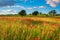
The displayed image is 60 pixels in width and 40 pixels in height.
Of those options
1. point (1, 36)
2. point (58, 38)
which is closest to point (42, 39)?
point (58, 38)

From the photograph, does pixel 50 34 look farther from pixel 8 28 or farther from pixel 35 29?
pixel 8 28

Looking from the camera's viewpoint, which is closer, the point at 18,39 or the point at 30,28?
the point at 18,39

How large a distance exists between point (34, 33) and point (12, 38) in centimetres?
57

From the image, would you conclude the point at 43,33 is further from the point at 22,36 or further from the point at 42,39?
the point at 22,36

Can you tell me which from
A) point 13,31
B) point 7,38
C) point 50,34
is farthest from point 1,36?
point 50,34

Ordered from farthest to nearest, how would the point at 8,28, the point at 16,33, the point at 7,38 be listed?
the point at 8,28 < the point at 16,33 < the point at 7,38

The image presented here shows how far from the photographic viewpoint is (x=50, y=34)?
388 centimetres

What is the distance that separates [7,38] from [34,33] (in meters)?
0.72

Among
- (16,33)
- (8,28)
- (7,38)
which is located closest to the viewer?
(7,38)

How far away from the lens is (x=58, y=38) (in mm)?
3932

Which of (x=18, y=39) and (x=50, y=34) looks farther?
(x=50, y=34)

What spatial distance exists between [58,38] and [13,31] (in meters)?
0.99

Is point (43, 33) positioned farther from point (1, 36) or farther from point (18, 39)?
point (1, 36)

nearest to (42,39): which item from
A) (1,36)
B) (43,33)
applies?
(43,33)
